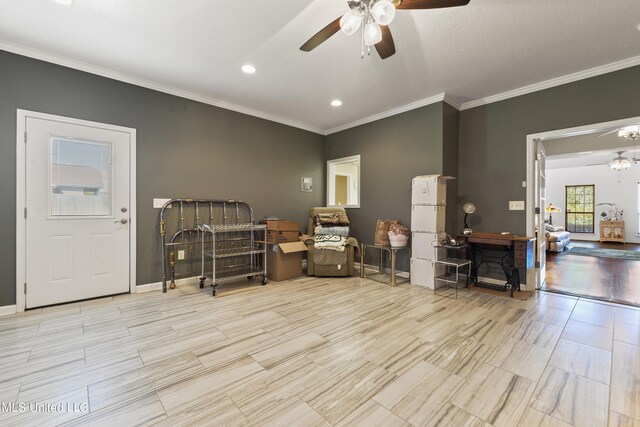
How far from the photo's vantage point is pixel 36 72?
2891mm

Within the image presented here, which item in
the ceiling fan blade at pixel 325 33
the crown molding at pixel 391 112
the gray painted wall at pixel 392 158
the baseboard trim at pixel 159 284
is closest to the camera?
the ceiling fan blade at pixel 325 33

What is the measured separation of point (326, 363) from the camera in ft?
6.36

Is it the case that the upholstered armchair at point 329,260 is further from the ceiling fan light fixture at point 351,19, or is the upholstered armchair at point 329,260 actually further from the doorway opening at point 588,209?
the ceiling fan light fixture at point 351,19

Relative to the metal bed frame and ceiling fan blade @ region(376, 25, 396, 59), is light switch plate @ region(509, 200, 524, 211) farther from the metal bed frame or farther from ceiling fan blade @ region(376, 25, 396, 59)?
the metal bed frame

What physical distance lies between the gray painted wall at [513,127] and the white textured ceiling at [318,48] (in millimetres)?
251

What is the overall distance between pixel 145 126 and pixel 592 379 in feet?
16.3

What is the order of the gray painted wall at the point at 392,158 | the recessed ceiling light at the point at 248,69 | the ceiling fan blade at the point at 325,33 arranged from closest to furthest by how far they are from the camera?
the ceiling fan blade at the point at 325,33
the recessed ceiling light at the point at 248,69
the gray painted wall at the point at 392,158

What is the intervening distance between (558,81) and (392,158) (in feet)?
7.39

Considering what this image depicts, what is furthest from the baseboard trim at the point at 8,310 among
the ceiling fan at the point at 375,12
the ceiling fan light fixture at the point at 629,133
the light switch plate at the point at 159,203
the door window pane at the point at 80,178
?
the ceiling fan light fixture at the point at 629,133

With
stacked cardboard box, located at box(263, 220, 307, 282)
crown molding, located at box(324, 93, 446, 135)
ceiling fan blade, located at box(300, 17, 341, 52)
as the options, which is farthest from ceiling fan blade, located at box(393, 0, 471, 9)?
stacked cardboard box, located at box(263, 220, 307, 282)

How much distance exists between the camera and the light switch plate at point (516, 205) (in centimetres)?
373

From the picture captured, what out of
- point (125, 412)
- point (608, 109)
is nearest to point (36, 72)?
point (125, 412)

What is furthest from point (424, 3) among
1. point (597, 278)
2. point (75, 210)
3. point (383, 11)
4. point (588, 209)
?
point (588, 209)

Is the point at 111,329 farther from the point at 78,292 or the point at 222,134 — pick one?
the point at 222,134
